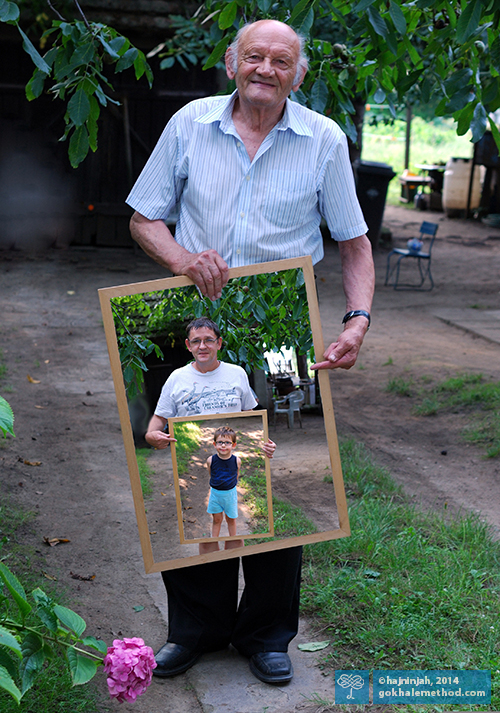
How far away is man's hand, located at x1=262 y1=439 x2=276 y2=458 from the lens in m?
2.06

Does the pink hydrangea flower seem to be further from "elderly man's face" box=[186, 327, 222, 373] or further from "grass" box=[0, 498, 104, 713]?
"elderly man's face" box=[186, 327, 222, 373]

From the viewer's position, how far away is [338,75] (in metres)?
3.84

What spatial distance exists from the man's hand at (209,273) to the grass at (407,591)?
57.3 inches

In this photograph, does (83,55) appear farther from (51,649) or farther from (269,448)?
(51,649)

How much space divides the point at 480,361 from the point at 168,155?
511cm

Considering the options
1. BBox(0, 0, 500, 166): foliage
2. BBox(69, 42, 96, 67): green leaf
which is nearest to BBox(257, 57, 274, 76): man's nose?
BBox(0, 0, 500, 166): foliage

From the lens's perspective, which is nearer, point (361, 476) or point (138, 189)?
point (138, 189)

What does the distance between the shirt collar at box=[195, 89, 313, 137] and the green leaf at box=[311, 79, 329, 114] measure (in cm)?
108

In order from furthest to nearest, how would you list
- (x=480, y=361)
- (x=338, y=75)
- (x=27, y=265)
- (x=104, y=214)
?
(x=104, y=214), (x=27, y=265), (x=480, y=361), (x=338, y=75)

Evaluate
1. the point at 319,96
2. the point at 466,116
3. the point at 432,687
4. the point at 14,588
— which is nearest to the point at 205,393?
the point at 14,588

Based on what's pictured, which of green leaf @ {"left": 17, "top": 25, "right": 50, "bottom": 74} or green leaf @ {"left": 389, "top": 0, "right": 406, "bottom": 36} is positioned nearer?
green leaf @ {"left": 17, "top": 25, "right": 50, "bottom": 74}

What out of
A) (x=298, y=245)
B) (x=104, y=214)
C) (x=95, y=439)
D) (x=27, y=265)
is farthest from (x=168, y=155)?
(x=104, y=214)

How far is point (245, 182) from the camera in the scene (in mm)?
2146

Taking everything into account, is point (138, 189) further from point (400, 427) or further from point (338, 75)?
point (400, 427)
